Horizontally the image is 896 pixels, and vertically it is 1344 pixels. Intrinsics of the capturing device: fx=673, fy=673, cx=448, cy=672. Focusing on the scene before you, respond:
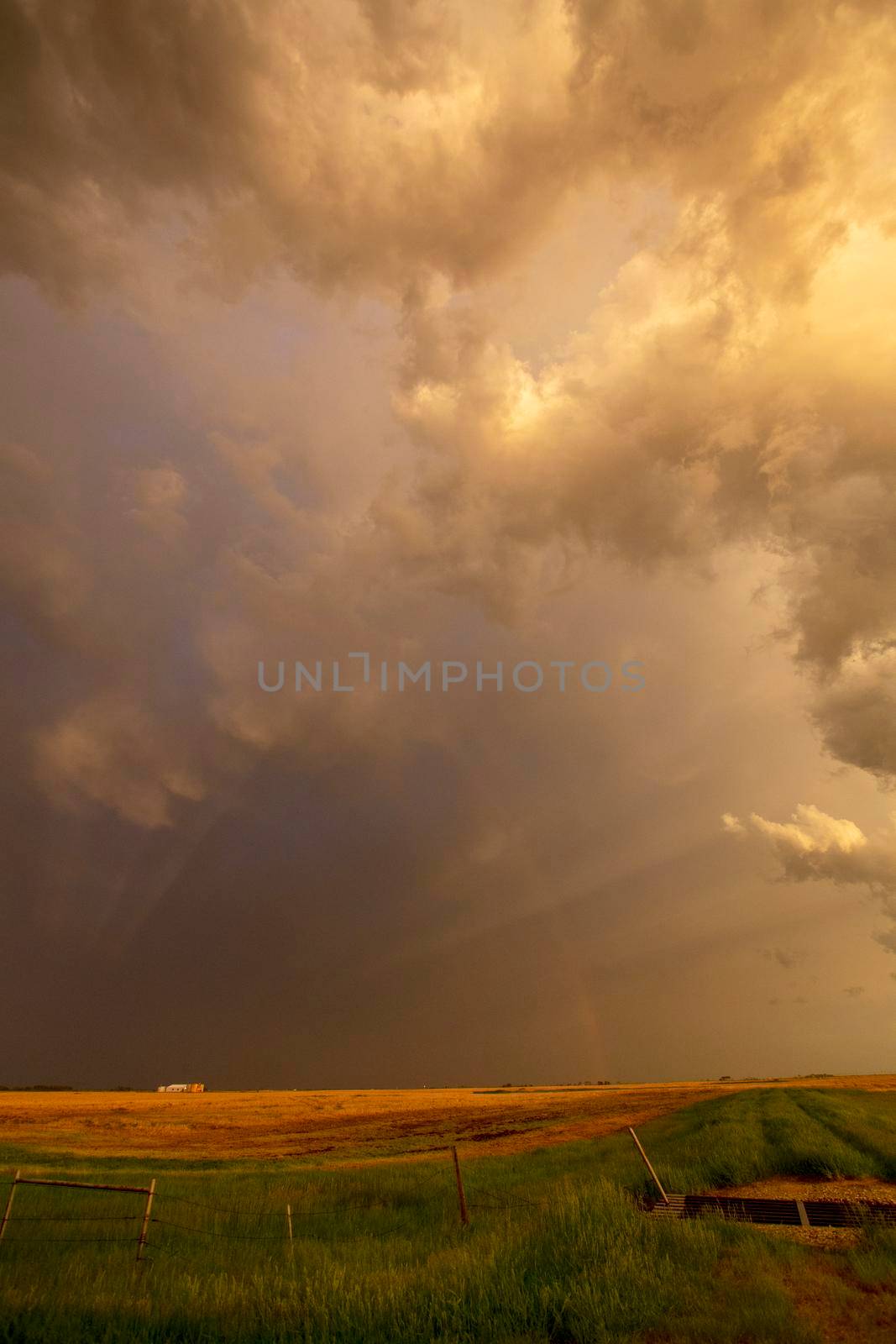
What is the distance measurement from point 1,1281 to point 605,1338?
38.2 feet

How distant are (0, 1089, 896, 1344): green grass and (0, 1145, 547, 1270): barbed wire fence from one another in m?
0.13

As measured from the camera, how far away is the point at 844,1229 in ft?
53.3

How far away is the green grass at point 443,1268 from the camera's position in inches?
427

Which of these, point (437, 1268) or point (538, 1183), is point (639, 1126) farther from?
point (437, 1268)

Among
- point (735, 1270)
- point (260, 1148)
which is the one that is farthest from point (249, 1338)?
point (260, 1148)

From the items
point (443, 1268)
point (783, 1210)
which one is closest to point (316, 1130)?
point (783, 1210)

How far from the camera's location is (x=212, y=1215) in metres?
22.6

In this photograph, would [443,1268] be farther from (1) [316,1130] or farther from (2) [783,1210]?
(1) [316,1130]

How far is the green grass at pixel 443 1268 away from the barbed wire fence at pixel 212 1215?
129 mm

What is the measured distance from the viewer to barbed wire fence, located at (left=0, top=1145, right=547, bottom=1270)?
17656mm

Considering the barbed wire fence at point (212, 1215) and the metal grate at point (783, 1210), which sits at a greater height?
the barbed wire fence at point (212, 1215)

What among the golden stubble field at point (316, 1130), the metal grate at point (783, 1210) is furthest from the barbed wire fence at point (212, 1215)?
the golden stubble field at point (316, 1130)

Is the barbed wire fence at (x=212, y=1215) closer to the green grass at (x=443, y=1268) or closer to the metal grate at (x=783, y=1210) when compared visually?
the green grass at (x=443, y=1268)

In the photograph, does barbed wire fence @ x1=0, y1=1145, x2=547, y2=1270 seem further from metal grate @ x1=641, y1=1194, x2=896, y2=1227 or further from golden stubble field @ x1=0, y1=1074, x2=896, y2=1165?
golden stubble field @ x1=0, y1=1074, x2=896, y2=1165
